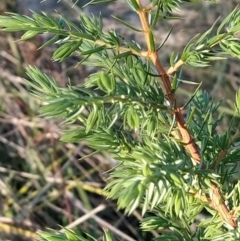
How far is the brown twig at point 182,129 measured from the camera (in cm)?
50

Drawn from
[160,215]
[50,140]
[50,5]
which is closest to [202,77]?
[50,140]

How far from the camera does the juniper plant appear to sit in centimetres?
44

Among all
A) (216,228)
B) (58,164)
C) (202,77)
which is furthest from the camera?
(202,77)

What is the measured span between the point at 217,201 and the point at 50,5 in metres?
2.62

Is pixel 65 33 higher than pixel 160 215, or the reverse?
pixel 65 33

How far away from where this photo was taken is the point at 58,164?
6.63 feet

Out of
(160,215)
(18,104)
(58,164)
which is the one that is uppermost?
(160,215)

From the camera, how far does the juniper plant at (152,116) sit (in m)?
0.44

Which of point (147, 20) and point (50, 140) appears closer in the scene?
point (147, 20)

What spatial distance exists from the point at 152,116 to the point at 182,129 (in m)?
0.04

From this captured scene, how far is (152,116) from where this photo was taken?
0.48 meters

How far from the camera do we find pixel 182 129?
0.50 meters

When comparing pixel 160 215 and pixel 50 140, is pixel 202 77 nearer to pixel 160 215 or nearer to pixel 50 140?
pixel 50 140

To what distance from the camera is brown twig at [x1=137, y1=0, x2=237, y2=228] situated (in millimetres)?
500
